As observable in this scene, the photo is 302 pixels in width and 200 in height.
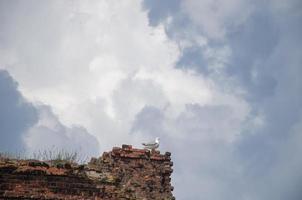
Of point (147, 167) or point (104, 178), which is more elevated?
point (147, 167)

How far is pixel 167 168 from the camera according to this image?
10.9 meters

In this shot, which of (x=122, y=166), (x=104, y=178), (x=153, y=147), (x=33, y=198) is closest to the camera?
(x=33, y=198)

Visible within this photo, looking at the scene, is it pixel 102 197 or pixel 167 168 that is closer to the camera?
pixel 102 197

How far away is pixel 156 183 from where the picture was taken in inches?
416

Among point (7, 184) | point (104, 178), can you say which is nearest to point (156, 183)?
point (104, 178)

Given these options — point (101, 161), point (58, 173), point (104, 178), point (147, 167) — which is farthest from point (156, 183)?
point (58, 173)

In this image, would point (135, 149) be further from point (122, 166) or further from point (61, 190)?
point (61, 190)

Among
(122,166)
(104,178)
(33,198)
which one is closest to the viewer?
(33,198)

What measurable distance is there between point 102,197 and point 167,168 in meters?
3.39

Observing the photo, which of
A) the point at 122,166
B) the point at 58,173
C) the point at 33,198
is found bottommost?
the point at 33,198

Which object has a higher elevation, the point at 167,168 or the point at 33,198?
the point at 167,168

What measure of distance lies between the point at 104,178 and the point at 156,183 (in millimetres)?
2910

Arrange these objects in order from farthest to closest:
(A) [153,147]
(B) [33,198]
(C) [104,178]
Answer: (A) [153,147] < (C) [104,178] < (B) [33,198]

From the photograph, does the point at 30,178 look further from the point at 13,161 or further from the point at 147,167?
the point at 147,167
